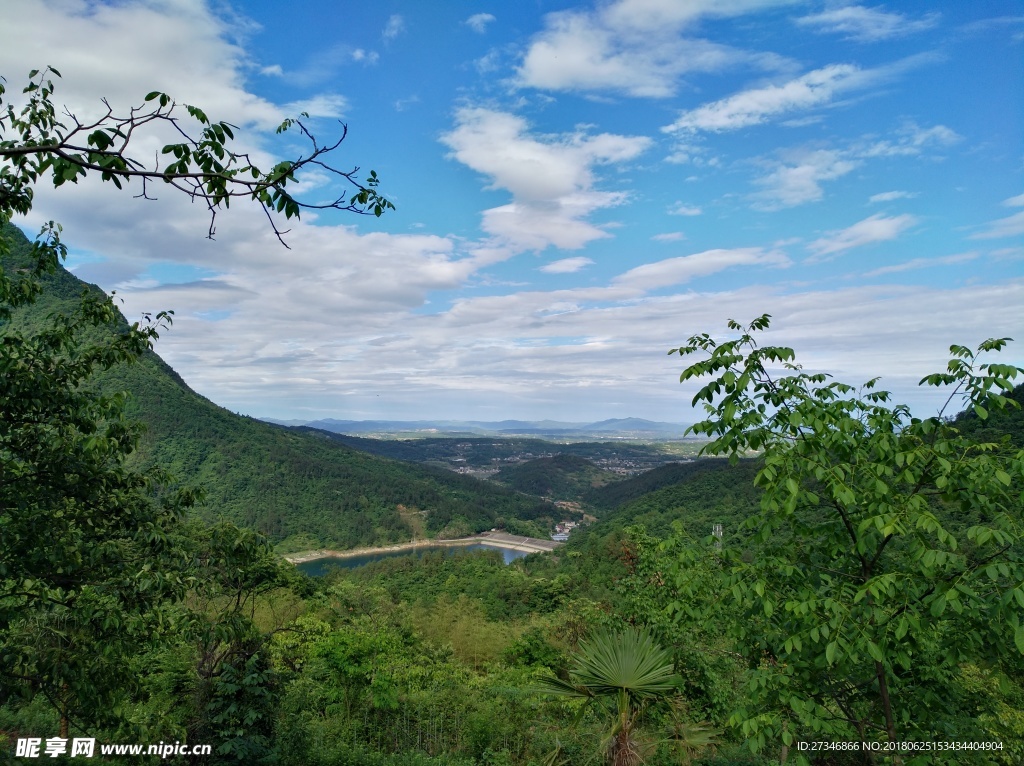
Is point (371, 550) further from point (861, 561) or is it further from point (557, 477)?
point (861, 561)

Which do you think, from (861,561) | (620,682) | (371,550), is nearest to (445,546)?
Answer: (371,550)

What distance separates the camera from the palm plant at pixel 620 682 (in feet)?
13.4

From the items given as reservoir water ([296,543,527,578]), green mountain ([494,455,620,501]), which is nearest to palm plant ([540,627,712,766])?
reservoir water ([296,543,527,578])

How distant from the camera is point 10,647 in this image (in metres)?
3.28

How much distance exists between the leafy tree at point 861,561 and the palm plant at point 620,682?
958mm

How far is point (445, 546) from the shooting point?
281 ft

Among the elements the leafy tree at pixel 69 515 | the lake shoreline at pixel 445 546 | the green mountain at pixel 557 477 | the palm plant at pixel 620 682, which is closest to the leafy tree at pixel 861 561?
the palm plant at pixel 620 682

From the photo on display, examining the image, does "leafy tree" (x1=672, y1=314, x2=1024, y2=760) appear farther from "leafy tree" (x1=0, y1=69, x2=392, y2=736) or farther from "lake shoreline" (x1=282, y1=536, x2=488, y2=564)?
"lake shoreline" (x1=282, y1=536, x2=488, y2=564)

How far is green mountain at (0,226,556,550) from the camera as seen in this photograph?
81625 mm

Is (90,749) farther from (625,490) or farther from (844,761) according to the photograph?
(625,490)

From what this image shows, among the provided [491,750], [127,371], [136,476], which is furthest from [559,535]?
[136,476]

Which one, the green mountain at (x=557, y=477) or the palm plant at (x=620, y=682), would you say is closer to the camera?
the palm plant at (x=620, y=682)

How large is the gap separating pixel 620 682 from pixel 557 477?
155007mm

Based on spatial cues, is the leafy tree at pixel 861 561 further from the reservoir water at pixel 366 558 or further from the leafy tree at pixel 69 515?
the reservoir water at pixel 366 558
